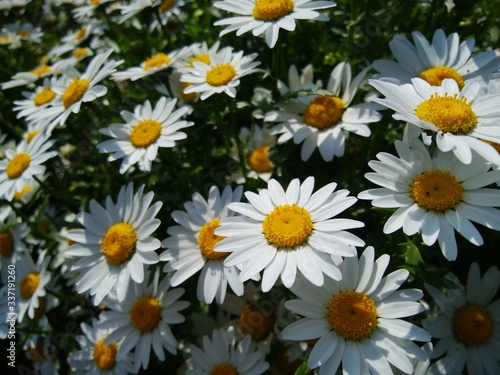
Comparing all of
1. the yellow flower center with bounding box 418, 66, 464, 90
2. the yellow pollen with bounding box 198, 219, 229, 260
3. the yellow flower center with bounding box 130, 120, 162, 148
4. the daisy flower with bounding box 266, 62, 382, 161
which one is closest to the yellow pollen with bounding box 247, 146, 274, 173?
the daisy flower with bounding box 266, 62, 382, 161

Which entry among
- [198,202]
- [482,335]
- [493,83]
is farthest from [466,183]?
[198,202]

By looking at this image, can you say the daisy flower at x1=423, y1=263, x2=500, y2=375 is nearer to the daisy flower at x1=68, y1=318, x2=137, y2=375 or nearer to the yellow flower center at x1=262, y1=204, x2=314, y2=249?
the yellow flower center at x1=262, y1=204, x2=314, y2=249

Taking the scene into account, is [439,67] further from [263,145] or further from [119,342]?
[119,342]

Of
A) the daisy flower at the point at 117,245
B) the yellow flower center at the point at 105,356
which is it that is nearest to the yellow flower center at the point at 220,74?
the daisy flower at the point at 117,245

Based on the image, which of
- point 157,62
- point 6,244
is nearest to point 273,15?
point 157,62

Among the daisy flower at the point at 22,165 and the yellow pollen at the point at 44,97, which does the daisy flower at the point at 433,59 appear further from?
the yellow pollen at the point at 44,97

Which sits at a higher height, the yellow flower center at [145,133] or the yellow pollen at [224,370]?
the yellow flower center at [145,133]
